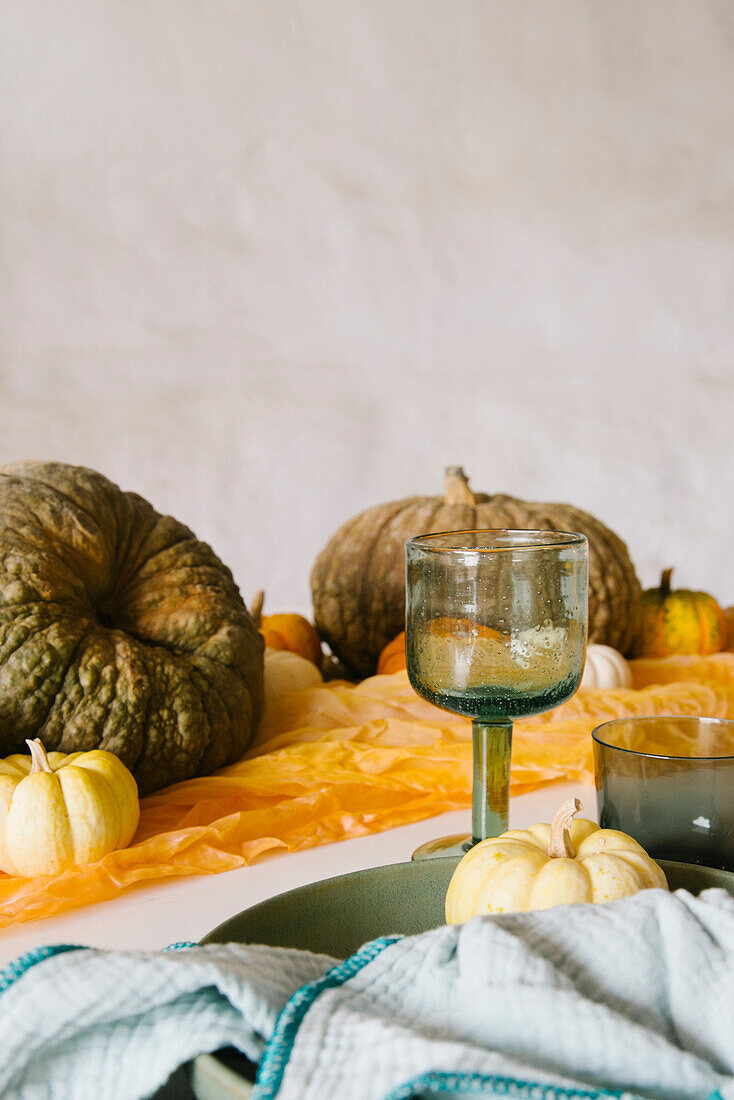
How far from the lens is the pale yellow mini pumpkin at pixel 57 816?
0.82m

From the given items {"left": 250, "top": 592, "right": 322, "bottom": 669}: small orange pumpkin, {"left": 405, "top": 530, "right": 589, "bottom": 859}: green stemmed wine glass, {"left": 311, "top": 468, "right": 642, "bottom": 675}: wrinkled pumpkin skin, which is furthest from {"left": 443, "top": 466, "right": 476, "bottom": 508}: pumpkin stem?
{"left": 405, "top": 530, "right": 589, "bottom": 859}: green stemmed wine glass

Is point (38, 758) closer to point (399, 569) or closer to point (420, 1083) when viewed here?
point (420, 1083)

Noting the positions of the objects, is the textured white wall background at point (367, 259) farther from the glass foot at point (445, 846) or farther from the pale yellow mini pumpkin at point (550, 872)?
the pale yellow mini pumpkin at point (550, 872)

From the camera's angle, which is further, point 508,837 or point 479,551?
point 479,551

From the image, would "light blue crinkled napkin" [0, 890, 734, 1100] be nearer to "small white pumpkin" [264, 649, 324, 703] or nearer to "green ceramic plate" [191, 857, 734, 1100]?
"green ceramic plate" [191, 857, 734, 1100]

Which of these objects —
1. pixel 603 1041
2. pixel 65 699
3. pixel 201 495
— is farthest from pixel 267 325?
pixel 603 1041

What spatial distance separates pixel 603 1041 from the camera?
0.38 m

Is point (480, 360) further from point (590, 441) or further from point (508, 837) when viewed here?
point (508, 837)

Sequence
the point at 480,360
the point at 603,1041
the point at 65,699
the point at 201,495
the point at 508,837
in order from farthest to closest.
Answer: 1. the point at 480,360
2. the point at 201,495
3. the point at 65,699
4. the point at 508,837
5. the point at 603,1041

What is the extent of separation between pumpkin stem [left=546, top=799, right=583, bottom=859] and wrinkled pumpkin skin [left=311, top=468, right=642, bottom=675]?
1016 millimetres

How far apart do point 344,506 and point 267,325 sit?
1.60 ft

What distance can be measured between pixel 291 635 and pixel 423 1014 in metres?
1.29

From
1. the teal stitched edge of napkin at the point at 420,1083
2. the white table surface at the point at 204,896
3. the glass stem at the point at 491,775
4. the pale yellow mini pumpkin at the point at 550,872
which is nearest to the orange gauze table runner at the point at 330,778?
the white table surface at the point at 204,896

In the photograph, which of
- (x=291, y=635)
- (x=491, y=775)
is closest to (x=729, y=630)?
(x=291, y=635)
